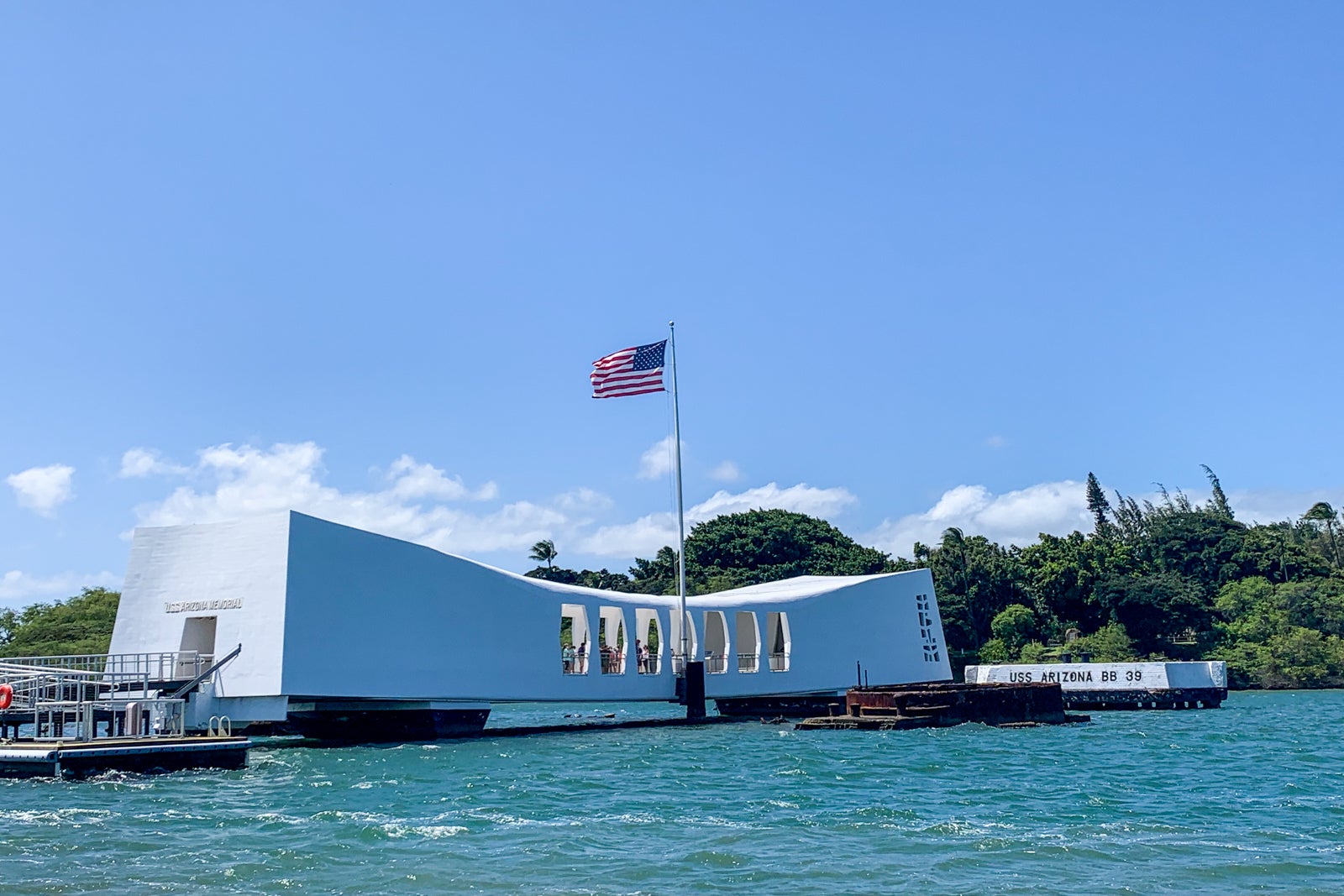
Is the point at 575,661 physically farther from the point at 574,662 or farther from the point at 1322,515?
the point at 1322,515

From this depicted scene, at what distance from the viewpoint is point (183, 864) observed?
1266 centimetres

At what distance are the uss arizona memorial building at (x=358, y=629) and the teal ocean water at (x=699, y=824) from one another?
247cm

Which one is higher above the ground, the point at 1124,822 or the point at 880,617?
the point at 880,617

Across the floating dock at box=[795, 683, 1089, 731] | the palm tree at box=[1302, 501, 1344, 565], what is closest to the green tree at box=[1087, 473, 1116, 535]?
the palm tree at box=[1302, 501, 1344, 565]

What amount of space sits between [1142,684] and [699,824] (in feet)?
115

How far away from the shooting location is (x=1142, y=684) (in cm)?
4544

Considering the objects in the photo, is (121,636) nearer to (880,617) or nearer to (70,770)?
(70,770)

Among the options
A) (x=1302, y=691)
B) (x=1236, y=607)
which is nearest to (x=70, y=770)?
(x=1302, y=691)

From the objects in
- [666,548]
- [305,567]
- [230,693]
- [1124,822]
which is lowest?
[1124,822]

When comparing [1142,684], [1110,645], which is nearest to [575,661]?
[1142,684]

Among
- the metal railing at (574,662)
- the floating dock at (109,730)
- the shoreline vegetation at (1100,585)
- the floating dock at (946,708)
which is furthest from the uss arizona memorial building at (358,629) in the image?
the shoreline vegetation at (1100,585)

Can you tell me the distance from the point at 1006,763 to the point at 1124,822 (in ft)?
25.6

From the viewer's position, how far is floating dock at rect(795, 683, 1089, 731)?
33625 millimetres

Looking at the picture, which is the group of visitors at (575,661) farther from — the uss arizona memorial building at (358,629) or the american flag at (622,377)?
the american flag at (622,377)
